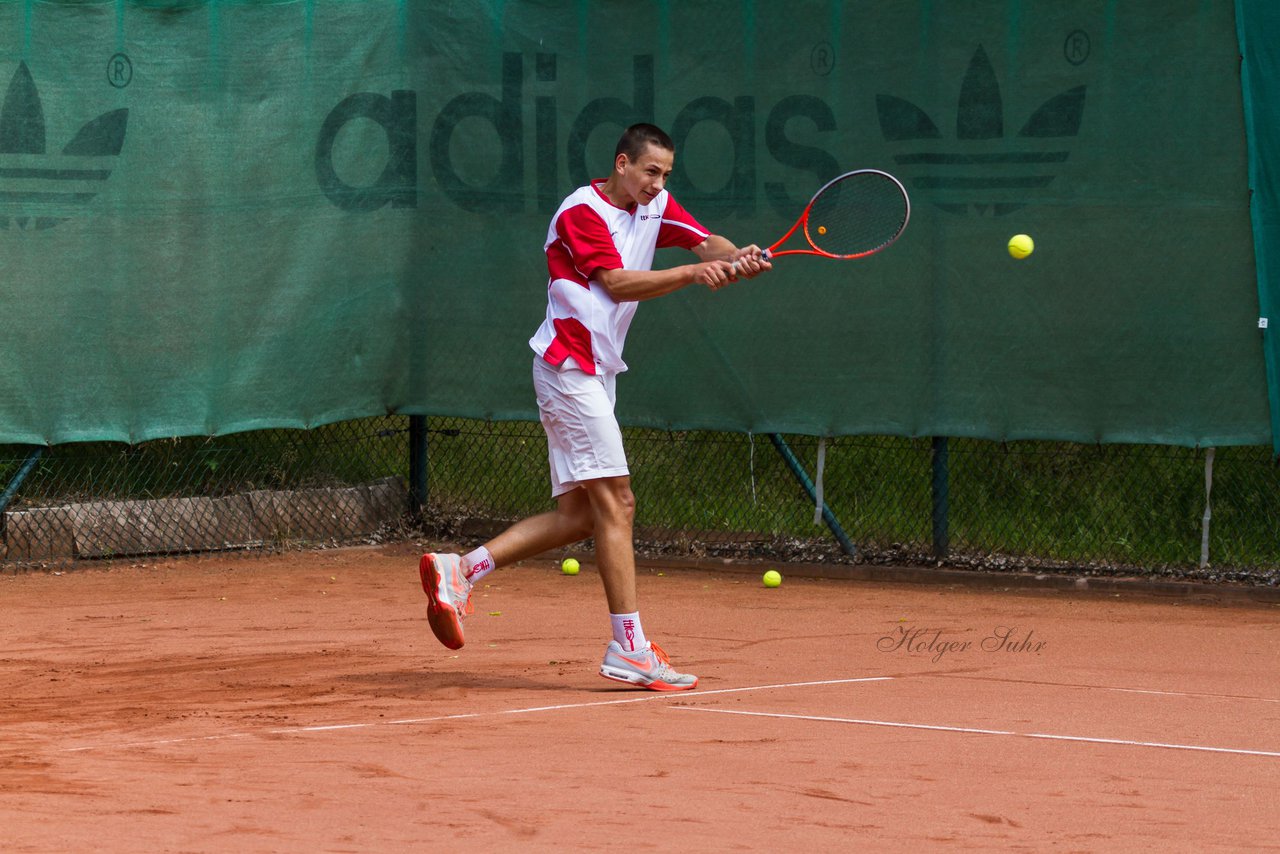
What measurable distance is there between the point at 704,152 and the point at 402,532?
8.36ft

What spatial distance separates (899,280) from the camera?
7824mm

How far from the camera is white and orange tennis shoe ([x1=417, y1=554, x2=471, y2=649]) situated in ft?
17.5

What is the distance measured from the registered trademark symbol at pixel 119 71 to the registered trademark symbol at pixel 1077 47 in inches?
166

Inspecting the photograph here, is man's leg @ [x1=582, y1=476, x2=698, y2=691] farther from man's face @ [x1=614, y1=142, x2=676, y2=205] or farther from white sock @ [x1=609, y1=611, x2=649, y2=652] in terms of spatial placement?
man's face @ [x1=614, y1=142, x2=676, y2=205]

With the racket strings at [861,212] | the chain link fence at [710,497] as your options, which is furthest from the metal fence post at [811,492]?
the racket strings at [861,212]

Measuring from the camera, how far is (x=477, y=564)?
215 inches

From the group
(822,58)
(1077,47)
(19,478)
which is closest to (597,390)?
(822,58)

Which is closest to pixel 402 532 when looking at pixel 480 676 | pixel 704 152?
pixel 704 152

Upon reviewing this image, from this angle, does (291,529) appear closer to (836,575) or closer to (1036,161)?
(836,575)

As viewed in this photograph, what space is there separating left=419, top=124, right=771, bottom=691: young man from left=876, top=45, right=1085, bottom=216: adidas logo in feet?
8.04

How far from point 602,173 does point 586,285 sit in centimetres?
306

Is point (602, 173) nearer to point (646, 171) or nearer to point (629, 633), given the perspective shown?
point (646, 171)

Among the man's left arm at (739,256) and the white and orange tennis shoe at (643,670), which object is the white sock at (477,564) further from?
the man's left arm at (739,256)

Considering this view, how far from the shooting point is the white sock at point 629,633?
17.3 ft
